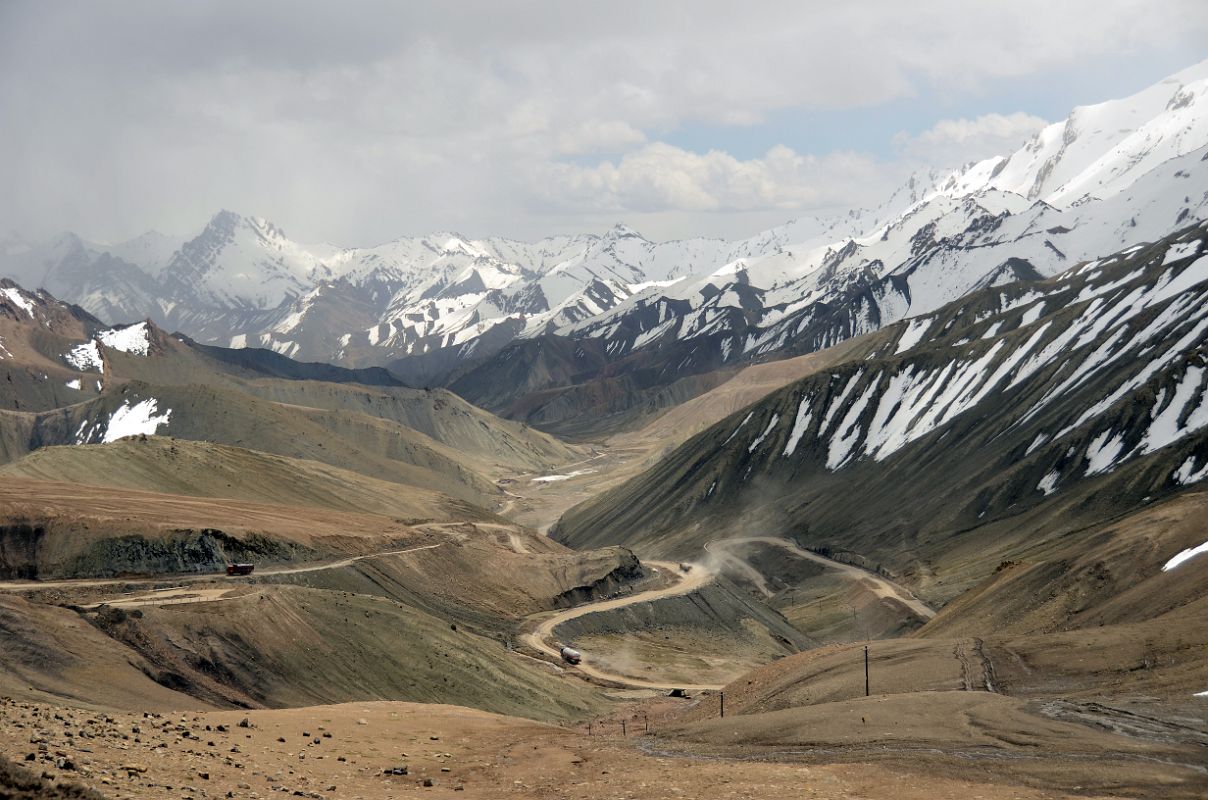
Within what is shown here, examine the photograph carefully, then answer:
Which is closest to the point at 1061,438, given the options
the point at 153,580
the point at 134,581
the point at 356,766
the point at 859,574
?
the point at 859,574

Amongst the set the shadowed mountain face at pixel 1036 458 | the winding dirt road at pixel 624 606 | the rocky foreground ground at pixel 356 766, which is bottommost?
the rocky foreground ground at pixel 356 766

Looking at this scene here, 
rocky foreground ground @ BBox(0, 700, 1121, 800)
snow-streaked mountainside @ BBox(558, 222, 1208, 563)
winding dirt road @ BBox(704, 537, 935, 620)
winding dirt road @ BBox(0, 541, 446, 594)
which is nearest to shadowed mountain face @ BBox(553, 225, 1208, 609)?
snow-streaked mountainside @ BBox(558, 222, 1208, 563)

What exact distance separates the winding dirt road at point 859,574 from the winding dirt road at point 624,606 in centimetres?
1888

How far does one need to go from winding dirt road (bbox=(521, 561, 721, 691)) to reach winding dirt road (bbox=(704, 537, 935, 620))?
18.9 m

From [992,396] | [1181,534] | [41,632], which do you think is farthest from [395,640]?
[992,396]

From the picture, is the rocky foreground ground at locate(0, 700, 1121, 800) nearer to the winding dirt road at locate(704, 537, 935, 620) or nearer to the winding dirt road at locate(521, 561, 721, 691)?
the winding dirt road at locate(521, 561, 721, 691)

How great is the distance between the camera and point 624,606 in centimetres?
12700

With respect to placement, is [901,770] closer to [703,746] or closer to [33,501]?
[703,746]

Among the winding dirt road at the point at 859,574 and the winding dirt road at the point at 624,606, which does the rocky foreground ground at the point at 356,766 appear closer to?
the winding dirt road at the point at 624,606

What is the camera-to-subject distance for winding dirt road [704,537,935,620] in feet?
421

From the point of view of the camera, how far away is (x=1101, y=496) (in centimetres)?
13250

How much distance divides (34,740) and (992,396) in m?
179

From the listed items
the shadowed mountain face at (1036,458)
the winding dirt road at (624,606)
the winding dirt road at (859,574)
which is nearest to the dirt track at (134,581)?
the winding dirt road at (624,606)

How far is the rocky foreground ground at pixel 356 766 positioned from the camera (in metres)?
31.9
